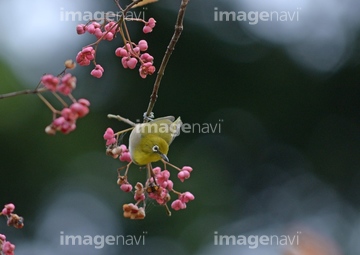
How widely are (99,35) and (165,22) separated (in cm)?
407

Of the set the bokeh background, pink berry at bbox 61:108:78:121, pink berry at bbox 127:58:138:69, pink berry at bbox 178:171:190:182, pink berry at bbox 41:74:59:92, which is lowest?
pink berry at bbox 61:108:78:121

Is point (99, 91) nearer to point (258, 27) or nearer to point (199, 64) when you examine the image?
point (199, 64)

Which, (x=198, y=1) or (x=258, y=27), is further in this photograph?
(x=258, y=27)

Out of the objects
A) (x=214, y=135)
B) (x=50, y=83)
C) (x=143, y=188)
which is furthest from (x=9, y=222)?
(x=214, y=135)

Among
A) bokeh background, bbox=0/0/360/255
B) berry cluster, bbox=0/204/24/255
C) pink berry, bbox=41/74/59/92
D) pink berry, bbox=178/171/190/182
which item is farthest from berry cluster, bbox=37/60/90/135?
bokeh background, bbox=0/0/360/255

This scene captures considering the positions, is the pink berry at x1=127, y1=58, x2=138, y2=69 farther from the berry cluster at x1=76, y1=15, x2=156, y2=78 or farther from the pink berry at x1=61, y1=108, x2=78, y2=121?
the pink berry at x1=61, y1=108, x2=78, y2=121

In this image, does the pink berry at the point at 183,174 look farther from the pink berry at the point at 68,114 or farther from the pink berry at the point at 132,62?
the pink berry at the point at 68,114

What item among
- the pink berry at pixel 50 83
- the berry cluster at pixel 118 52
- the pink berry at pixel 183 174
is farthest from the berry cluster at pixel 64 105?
the pink berry at pixel 183 174

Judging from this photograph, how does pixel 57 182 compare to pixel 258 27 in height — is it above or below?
below

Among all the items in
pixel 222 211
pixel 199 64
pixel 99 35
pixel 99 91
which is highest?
pixel 199 64

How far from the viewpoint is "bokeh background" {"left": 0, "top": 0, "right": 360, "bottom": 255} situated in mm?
5449

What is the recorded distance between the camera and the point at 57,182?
5832 mm

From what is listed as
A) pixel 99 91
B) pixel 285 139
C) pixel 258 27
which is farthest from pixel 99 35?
pixel 285 139

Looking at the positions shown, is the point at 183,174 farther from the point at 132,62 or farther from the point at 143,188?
the point at 132,62
